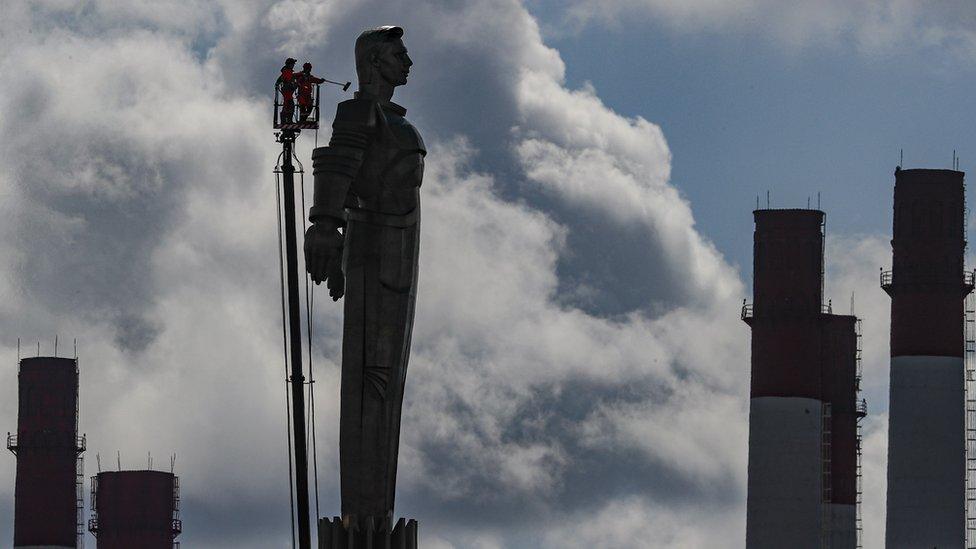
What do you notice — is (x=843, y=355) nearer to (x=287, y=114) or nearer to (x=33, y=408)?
(x=33, y=408)

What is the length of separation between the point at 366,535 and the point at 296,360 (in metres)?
2.20

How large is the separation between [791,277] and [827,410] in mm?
6914

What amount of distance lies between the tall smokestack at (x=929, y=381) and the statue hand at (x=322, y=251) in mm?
80934

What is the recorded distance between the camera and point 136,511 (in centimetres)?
14588

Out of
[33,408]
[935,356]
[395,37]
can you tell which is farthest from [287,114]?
[33,408]

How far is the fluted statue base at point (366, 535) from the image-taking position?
21.6 metres

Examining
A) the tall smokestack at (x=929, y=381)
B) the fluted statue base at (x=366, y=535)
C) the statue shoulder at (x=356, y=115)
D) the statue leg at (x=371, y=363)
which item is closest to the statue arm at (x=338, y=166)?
the statue shoulder at (x=356, y=115)

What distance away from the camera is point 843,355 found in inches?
4633

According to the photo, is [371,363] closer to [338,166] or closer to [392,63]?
[338,166]

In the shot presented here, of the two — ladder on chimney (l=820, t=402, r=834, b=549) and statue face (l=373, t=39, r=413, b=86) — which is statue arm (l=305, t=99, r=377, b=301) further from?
ladder on chimney (l=820, t=402, r=834, b=549)

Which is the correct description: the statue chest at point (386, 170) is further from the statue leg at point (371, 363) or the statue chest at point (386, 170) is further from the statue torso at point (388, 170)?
the statue leg at point (371, 363)

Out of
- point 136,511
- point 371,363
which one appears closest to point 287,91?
point 371,363

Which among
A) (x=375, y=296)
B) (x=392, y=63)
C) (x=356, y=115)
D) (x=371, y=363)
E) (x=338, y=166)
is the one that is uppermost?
(x=392, y=63)

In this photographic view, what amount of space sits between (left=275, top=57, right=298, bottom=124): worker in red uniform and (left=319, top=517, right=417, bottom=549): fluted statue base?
438cm
